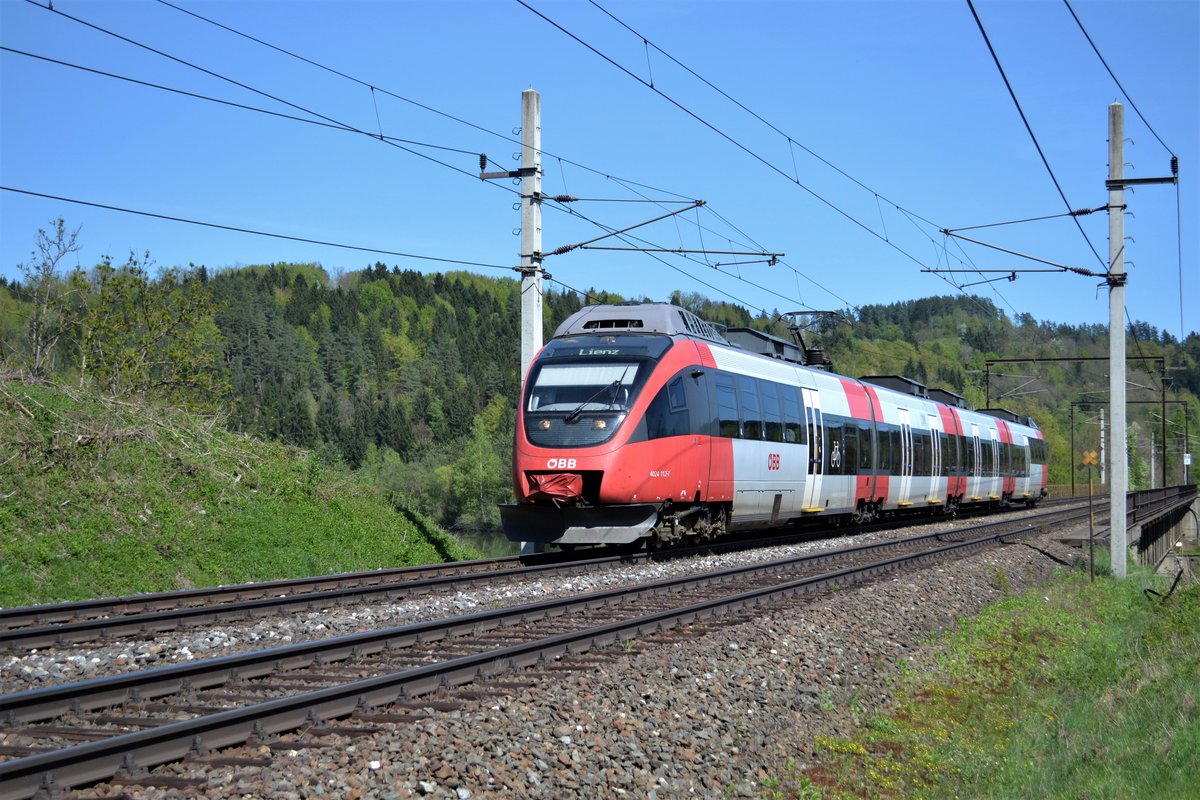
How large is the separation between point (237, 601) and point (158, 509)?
4807mm

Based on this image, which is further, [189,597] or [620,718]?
[189,597]

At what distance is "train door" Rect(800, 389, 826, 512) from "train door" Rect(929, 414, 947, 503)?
10.1 metres

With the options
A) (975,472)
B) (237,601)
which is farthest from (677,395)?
(975,472)

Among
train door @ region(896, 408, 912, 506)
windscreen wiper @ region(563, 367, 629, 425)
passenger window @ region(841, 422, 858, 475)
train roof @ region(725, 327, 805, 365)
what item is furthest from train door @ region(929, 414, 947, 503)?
windscreen wiper @ region(563, 367, 629, 425)

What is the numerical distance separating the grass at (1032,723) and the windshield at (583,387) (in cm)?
581

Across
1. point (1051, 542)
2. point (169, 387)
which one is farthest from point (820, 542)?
point (169, 387)

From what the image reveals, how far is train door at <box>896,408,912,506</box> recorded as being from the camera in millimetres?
29469

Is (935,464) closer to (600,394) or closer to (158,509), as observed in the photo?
(600,394)

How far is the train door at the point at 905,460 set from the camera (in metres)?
29.5

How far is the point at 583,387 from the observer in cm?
1709

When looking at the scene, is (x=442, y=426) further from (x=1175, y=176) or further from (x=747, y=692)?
(x=747, y=692)

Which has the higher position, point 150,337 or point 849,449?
point 150,337

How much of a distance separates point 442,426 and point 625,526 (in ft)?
349

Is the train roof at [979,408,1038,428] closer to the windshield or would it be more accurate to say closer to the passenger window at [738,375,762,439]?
the passenger window at [738,375,762,439]
